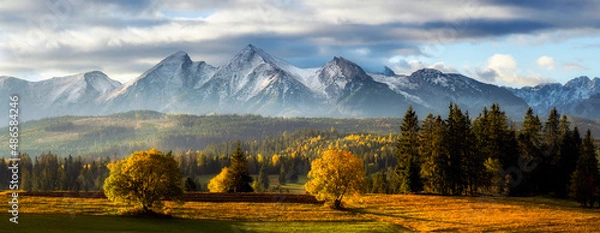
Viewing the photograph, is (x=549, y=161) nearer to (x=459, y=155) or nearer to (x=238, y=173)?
(x=459, y=155)

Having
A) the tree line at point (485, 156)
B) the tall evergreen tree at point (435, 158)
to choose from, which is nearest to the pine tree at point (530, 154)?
the tree line at point (485, 156)

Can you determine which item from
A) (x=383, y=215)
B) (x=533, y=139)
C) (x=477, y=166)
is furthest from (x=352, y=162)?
(x=533, y=139)

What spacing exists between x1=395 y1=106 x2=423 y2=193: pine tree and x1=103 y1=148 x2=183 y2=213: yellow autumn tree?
5452 cm

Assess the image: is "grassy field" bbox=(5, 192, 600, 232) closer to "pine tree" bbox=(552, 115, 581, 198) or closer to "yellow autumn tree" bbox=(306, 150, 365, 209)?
"yellow autumn tree" bbox=(306, 150, 365, 209)

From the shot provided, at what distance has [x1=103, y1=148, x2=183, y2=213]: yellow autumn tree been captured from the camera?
6969 cm

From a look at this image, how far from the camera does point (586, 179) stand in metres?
92.9

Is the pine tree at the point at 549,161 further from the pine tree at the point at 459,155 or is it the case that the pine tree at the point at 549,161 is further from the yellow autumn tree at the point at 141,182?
the yellow autumn tree at the point at 141,182

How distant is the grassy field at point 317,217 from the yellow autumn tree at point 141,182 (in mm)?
2909

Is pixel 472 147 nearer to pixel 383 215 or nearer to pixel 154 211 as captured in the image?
pixel 383 215

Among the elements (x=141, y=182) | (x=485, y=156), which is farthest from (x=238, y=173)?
(x=485, y=156)

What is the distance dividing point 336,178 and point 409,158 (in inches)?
1223

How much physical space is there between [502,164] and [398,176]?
806 inches

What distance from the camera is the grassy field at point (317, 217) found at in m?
61.9

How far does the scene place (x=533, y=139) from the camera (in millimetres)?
118688
